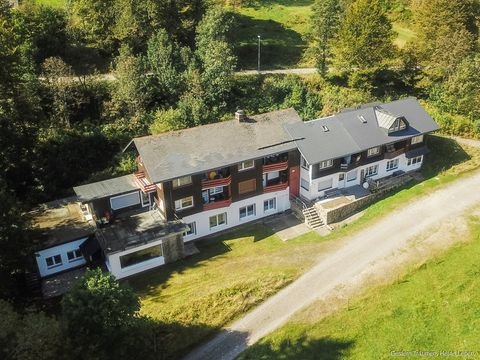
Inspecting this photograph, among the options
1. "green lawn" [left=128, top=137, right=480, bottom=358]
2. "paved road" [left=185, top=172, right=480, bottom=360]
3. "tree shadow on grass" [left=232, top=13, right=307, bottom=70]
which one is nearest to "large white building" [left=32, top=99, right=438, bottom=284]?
"green lawn" [left=128, top=137, right=480, bottom=358]

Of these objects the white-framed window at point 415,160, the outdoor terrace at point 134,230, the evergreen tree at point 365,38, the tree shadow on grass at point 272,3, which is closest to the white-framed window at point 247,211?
the outdoor terrace at point 134,230

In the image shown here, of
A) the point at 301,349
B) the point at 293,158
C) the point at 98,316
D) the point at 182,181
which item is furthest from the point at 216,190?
the point at 98,316

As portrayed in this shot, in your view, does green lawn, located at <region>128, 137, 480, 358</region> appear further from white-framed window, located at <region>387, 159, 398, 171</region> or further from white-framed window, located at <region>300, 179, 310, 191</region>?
white-framed window, located at <region>300, 179, 310, 191</region>

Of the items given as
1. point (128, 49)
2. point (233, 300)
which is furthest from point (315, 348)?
point (128, 49)

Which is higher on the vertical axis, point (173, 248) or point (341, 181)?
point (341, 181)

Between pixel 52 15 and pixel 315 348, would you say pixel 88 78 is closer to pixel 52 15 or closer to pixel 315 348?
pixel 52 15

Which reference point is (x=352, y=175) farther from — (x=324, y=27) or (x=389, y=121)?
(x=324, y=27)
